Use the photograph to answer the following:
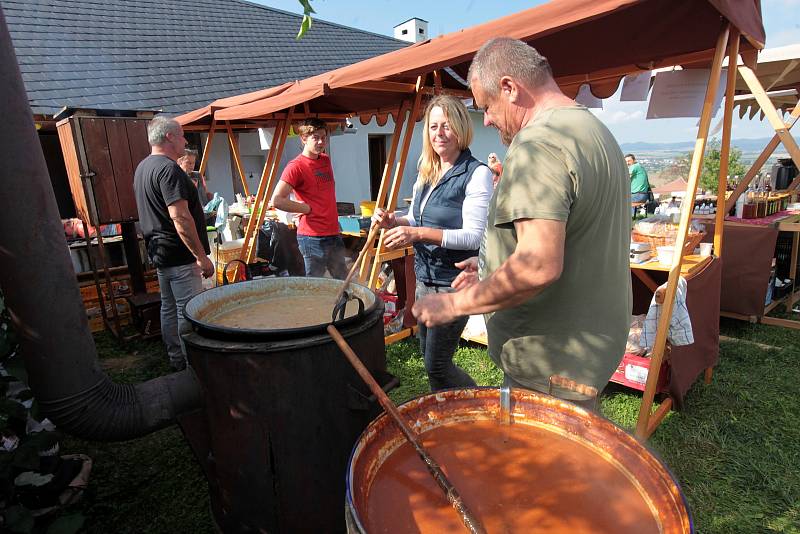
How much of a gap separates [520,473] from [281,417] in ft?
3.23

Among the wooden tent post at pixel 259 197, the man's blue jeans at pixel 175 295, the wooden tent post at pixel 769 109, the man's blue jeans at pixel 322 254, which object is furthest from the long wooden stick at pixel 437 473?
the wooden tent post at pixel 259 197

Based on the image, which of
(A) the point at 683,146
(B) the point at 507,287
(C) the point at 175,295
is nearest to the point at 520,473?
(B) the point at 507,287

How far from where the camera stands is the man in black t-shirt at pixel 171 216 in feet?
11.3

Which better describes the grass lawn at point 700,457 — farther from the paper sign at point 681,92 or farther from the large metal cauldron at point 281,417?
the paper sign at point 681,92

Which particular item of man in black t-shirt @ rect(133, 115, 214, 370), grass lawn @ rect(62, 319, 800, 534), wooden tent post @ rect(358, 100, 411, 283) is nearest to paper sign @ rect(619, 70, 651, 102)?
wooden tent post @ rect(358, 100, 411, 283)

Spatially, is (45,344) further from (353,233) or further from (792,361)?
(792,361)

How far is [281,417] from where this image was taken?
1.70 metres

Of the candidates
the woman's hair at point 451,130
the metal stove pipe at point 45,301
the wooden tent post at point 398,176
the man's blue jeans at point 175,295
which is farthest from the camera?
the wooden tent post at point 398,176

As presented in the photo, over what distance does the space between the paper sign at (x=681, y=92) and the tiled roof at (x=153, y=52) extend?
979 centimetres

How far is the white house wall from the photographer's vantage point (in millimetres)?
11328

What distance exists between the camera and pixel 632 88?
4.64m

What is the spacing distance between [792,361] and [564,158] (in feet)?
13.5

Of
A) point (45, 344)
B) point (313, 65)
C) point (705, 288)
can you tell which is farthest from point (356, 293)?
point (313, 65)

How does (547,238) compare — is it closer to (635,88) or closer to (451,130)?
(451,130)
